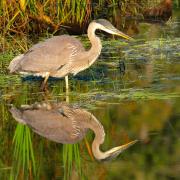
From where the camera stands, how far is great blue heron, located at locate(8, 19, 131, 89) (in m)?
8.59

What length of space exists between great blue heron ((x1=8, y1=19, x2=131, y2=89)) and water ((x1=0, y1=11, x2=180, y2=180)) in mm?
275

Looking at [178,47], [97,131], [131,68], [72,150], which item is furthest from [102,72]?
[72,150]

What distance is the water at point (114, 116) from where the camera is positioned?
6.01m

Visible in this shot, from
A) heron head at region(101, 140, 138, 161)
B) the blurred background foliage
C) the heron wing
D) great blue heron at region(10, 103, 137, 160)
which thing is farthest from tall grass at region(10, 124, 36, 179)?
the blurred background foliage

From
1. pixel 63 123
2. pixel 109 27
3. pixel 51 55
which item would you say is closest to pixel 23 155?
pixel 63 123

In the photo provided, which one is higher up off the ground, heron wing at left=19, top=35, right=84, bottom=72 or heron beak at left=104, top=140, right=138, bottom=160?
heron wing at left=19, top=35, right=84, bottom=72

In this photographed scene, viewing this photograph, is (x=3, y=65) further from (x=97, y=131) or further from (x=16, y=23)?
(x=97, y=131)

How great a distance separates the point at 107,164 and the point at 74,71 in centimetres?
290

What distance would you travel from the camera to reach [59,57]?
8633mm

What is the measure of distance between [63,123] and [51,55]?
139 cm

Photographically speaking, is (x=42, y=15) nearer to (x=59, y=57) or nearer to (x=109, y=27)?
(x=59, y=57)

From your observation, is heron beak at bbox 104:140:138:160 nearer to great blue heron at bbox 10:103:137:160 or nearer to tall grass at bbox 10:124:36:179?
great blue heron at bbox 10:103:137:160

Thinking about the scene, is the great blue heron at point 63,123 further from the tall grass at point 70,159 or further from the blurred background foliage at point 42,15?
the blurred background foliage at point 42,15

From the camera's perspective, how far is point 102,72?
984 cm
